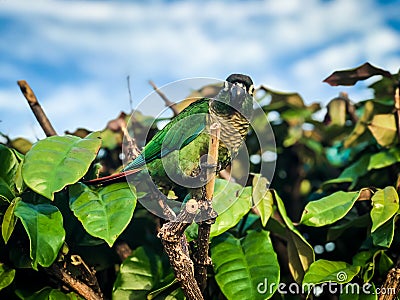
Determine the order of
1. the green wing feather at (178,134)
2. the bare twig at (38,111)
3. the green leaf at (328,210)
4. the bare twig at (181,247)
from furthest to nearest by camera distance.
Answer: the bare twig at (38,111), the green leaf at (328,210), the green wing feather at (178,134), the bare twig at (181,247)

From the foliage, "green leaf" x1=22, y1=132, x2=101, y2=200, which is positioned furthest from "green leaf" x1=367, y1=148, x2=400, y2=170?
"green leaf" x1=22, y1=132, x2=101, y2=200

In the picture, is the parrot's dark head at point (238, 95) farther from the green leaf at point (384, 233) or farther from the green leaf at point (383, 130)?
the green leaf at point (383, 130)

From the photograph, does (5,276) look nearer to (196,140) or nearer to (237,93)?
(196,140)

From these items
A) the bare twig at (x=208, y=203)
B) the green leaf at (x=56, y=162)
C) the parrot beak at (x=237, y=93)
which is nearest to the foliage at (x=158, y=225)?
A: the green leaf at (x=56, y=162)

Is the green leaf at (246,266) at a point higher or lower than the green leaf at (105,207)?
lower

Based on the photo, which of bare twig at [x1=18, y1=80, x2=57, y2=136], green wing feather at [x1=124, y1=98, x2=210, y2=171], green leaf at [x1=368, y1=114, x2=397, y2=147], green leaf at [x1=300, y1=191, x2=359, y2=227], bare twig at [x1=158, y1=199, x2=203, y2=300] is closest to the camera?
bare twig at [x1=158, y1=199, x2=203, y2=300]

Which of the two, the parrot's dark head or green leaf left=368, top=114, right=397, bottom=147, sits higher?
the parrot's dark head

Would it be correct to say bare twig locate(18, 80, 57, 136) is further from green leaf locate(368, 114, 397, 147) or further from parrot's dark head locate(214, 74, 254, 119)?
green leaf locate(368, 114, 397, 147)

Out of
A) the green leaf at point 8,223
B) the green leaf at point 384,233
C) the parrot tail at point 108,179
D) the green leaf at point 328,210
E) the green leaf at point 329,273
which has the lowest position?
the green leaf at point 329,273
